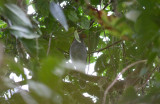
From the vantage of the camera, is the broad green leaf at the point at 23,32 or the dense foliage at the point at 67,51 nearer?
the dense foliage at the point at 67,51

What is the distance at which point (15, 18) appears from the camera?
0.51 m

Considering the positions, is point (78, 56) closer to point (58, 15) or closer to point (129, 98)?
point (58, 15)

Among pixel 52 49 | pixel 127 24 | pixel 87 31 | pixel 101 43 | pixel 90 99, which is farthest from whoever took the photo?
pixel 101 43

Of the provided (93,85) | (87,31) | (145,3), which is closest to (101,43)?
(87,31)

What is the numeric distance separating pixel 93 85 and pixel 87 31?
1.07ft

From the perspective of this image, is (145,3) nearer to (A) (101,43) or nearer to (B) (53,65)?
(B) (53,65)

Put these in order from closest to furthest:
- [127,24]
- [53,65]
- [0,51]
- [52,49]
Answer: [53,65] → [127,24] → [0,51] → [52,49]

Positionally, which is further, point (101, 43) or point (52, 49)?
point (101, 43)

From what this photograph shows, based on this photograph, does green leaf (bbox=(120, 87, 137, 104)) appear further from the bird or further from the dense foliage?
the bird

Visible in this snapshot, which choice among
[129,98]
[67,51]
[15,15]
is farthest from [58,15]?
[67,51]

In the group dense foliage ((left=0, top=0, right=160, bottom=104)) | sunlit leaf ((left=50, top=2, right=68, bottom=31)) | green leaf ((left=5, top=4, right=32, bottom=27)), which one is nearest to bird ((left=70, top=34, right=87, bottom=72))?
dense foliage ((left=0, top=0, right=160, bottom=104))

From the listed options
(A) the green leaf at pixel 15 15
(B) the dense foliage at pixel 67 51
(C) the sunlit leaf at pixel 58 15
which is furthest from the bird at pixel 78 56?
(A) the green leaf at pixel 15 15

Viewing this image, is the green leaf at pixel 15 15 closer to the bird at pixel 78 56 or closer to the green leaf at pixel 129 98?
the green leaf at pixel 129 98

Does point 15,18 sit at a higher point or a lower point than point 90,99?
lower
